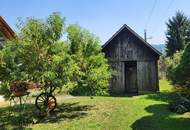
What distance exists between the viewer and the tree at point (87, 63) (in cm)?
2052

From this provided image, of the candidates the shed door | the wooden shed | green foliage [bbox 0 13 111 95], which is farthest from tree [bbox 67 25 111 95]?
the shed door

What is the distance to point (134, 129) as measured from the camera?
48.4ft

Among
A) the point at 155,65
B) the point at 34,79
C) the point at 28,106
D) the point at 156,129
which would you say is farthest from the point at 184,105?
the point at 155,65

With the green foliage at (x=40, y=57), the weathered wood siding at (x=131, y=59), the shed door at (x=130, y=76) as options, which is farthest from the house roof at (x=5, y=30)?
the green foliage at (x=40, y=57)

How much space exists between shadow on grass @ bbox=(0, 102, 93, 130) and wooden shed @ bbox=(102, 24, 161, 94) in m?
9.86

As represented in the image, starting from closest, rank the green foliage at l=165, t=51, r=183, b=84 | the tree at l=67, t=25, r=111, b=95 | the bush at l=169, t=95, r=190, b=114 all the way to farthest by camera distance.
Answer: the green foliage at l=165, t=51, r=183, b=84
the bush at l=169, t=95, r=190, b=114
the tree at l=67, t=25, r=111, b=95

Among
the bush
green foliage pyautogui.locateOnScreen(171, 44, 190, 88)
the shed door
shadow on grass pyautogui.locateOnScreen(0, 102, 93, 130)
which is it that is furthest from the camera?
the shed door

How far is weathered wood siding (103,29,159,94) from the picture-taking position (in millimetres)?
31906

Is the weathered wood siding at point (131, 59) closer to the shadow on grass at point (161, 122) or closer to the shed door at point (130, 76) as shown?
the shed door at point (130, 76)

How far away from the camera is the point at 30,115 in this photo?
63.1 feet

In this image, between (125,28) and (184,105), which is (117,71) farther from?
(184,105)

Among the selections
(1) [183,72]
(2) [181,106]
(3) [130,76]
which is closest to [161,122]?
(1) [183,72]

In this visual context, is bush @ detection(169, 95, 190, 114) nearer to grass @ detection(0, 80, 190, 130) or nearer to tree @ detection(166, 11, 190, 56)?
grass @ detection(0, 80, 190, 130)

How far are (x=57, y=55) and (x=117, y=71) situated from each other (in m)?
14.9
